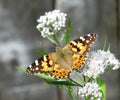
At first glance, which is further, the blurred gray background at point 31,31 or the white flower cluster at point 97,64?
the blurred gray background at point 31,31

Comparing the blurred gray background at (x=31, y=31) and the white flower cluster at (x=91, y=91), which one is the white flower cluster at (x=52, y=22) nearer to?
the white flower cluster at (x=91, y=91)

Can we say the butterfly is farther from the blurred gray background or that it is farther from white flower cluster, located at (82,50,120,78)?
the blurred gray background

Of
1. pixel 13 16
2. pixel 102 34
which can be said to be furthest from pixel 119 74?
pixel 13 16

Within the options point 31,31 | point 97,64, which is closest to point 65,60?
point 97,64

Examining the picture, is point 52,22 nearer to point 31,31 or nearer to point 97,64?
point 97,64

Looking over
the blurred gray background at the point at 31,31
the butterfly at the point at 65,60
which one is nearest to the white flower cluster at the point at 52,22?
the butterfly at the point at 65,60

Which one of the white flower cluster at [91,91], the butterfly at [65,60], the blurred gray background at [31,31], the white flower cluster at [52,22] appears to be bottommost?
the white flower cluster at [91,91]

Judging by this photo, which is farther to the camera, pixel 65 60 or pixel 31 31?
pixel 31 31

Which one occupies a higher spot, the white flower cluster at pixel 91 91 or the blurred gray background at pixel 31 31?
the blurred gray background at pixel 31 31
